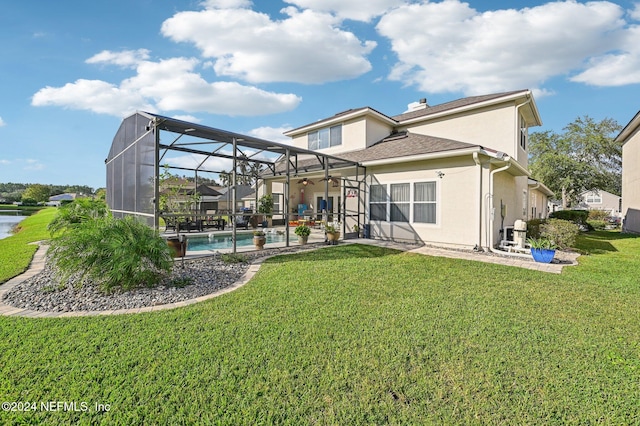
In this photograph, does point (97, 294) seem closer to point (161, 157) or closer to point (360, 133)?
point (161, 157)

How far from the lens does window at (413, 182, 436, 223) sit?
10547mm

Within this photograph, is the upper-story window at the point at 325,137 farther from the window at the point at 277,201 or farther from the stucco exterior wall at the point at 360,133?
the window at the point at 277,201

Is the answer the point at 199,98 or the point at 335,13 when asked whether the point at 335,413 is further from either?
the point at 199,98

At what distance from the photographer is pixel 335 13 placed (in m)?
10.1

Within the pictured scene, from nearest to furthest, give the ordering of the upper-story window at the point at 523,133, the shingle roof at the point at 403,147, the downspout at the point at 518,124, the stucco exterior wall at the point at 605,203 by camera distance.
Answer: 1. the shingle roof at the point at 403,147
2. the downspout at the point at 518,124
3. the upper-story window at the point at 523,133
4. the stucco exterior wall at the point at 605,203

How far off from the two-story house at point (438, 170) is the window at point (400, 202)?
0.13 feet

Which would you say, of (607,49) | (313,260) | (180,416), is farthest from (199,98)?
(607,49)

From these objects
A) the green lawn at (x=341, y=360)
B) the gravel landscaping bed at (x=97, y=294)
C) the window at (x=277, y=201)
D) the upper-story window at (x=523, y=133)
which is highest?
the upper-story window at (x=523, y=133)

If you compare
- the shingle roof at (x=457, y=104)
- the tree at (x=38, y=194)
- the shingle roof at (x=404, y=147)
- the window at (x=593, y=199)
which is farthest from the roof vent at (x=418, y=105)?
the tree at (x=38, y=194)

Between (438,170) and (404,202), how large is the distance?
68.6 inches

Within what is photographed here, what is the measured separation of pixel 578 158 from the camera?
110ft

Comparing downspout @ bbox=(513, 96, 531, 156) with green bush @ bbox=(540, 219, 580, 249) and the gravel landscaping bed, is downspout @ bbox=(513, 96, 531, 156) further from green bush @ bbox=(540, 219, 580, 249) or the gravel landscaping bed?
the gravel landscaping bed

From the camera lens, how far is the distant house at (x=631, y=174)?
16734 millimetres

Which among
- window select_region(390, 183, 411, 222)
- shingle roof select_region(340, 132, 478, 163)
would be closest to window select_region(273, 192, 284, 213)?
shingle roof select_region(340, 132, 478, 163)
